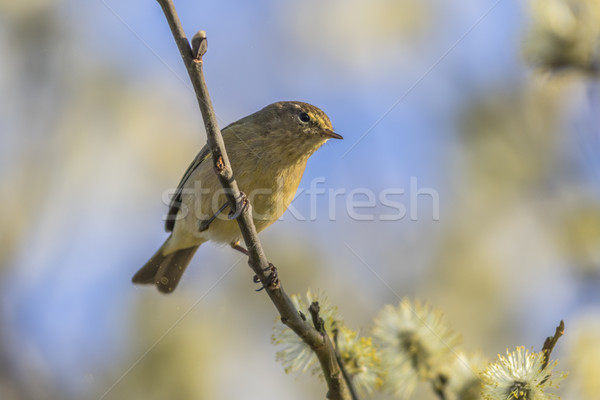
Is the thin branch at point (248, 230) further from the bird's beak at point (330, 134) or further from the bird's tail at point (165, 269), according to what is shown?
the bird's tail at point (165, 269)

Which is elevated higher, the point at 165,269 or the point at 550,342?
the point at 550,342

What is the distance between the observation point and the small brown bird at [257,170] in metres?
4.38

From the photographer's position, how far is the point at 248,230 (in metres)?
3.05

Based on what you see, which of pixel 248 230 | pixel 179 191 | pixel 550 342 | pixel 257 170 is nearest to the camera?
pixel 550 342

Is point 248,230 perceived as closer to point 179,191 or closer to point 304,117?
point 304,117

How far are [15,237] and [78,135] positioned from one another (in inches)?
62.1

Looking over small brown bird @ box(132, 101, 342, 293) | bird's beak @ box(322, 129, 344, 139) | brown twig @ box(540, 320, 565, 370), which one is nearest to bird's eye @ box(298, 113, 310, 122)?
small brown bird @ box(132, 101, 342, 293)

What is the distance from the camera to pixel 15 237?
585 centimetres

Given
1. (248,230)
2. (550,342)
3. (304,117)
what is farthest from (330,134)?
(550,342)

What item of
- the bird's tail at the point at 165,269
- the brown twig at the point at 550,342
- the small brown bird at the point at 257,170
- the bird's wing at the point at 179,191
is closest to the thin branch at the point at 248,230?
the brown twig at the point at 550,342

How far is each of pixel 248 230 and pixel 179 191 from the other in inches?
90.4

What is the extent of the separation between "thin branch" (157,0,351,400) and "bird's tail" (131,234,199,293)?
2.57 meters

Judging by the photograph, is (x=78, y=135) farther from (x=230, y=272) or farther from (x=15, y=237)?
(x=230, y=272)

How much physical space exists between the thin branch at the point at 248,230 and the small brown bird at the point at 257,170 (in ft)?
4.01
